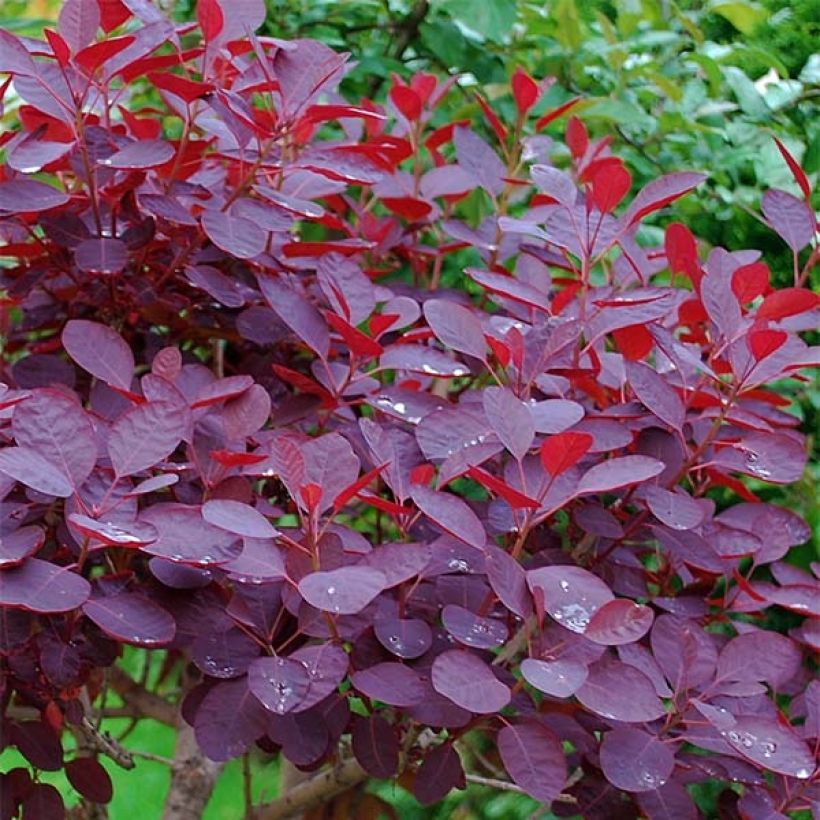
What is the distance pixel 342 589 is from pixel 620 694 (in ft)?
0.67

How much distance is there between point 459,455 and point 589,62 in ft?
3.65

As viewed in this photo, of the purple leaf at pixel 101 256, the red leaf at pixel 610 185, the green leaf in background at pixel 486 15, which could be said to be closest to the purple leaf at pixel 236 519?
the purple leaf at pixel 101 256

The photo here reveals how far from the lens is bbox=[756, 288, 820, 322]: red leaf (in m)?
0.85

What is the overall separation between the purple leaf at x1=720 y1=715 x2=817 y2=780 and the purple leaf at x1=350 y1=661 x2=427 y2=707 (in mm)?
213

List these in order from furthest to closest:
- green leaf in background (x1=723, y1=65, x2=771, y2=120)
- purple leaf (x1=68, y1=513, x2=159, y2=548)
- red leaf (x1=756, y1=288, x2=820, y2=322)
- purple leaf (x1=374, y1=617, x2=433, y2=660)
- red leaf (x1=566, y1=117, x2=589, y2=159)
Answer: green leaf in background (x1=723, y1=65, x2=771, y2=120), red leaf (x1=566, y1=117, x2=589, y2=159), red leaf (x1=756, y1=288, x2=820, y2=322), purple leaf (x1=374, y1=617, x2=433, y2=660), purple leaf (x1=68, y1=513, x2=159, y2=548)

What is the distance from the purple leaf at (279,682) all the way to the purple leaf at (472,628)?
4.3 inches

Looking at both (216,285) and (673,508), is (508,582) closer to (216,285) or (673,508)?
(673,508)

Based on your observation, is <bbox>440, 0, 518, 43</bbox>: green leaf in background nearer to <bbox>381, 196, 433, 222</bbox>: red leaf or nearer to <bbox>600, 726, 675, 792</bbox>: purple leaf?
<bbox>381, 196, 433, 222</bbox>: red leaf

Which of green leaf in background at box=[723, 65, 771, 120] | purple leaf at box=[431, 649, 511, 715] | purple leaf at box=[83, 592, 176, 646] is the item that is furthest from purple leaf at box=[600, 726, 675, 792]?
green leaf in background at box=[723, 65, 771, 120]

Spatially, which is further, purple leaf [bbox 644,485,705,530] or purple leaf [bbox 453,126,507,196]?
purple leaf [bbox 453,126,507,196]

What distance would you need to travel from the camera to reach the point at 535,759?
0.73m

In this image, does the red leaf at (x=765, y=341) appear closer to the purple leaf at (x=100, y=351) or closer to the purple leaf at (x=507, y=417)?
the purple leaf at (x=507, y=417)

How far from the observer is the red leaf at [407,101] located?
46.8 inches

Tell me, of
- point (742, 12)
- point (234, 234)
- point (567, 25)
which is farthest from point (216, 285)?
point (742, 12)
